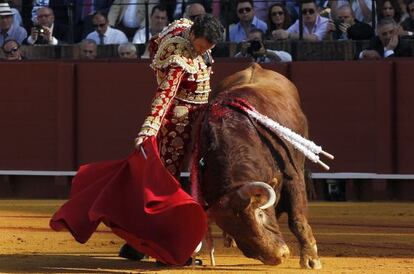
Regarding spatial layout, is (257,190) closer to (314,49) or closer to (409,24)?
(314,49)

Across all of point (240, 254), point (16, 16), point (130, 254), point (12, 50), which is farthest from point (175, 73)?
point (16, 16)

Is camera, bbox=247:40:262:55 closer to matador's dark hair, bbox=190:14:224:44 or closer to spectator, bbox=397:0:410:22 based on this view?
spectator, bbox=397:0:410:22

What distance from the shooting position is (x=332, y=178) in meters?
12.1

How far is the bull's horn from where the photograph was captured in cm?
721

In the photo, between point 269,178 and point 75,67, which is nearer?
point 269,178

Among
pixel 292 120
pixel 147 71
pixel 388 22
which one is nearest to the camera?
pixel 292 120

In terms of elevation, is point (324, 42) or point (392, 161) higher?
point (324, 42)

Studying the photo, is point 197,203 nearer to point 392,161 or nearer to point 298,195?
point 298,195

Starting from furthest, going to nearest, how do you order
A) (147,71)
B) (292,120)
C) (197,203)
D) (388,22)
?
1. (147,71)
2. (388,22)
3. (292,120)
4. (197,203)

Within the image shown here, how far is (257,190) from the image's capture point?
7219 millimetres

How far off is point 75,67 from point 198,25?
5379 mm

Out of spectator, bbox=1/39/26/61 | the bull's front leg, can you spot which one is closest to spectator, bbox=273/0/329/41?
spectator, bbox=1/39/26/61

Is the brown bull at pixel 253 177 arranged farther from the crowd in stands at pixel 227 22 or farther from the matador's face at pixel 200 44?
the crowd in stands at pixel 227 22

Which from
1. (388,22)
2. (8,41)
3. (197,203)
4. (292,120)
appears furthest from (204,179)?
(8,41)
